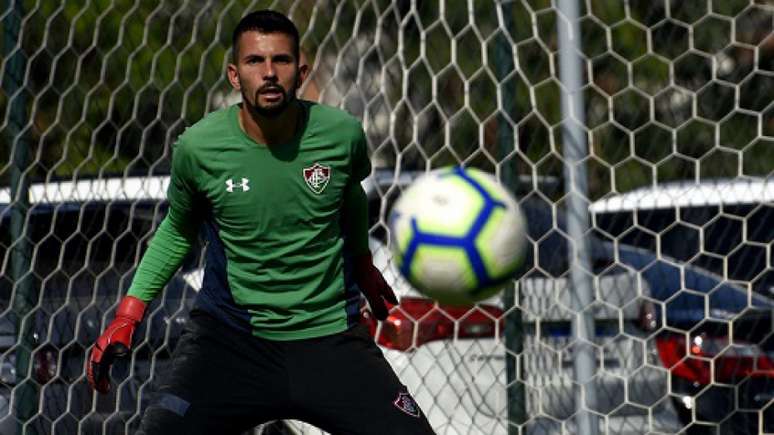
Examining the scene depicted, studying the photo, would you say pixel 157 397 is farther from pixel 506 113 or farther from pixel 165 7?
pixel 165 7

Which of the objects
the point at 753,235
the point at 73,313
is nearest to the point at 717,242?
the point at 753,235

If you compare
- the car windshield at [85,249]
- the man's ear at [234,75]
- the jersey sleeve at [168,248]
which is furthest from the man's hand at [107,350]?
the car windshield at [85,249]

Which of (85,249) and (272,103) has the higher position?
(272,103)

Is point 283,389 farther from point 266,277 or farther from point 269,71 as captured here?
point 269,71

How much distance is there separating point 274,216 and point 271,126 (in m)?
0.27

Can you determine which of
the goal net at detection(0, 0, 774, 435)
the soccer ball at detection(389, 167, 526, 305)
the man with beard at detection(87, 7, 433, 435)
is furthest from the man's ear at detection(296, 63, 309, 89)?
the goal net at detection(0, 0, 774, 435)

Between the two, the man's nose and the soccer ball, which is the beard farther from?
the soccer ball

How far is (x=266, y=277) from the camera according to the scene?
163 inches

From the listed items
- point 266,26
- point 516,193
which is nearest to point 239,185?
point 266,26

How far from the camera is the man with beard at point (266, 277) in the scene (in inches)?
159

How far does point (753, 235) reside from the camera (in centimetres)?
552

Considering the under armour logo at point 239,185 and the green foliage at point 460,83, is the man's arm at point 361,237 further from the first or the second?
the green foliage at point 460,83

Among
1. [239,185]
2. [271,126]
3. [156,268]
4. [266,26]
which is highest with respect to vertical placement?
[266,26]

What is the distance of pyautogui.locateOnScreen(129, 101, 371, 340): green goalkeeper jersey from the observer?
4105 millimetres
